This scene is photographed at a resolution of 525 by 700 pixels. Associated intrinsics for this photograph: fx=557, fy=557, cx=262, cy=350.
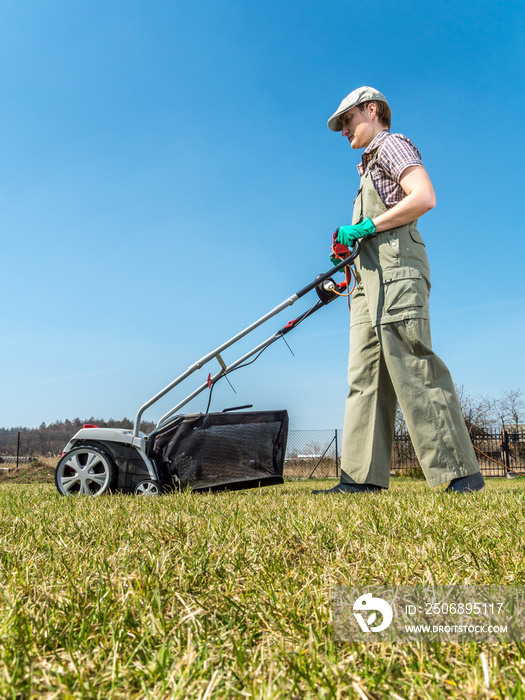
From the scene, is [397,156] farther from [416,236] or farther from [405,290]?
[405,290]

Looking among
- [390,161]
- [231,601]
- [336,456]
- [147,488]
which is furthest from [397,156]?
[336,456]

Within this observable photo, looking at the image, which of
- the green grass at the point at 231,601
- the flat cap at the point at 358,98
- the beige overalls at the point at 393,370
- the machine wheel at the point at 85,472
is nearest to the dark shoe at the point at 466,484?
the beige overalls at the point at 393,370

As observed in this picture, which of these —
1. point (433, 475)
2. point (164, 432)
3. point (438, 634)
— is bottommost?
point (438, 634)

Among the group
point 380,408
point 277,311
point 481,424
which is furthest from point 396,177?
point 481,424

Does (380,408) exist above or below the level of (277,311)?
below

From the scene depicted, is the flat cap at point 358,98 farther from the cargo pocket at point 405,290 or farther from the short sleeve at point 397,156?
the cargo pocket at point 405,290

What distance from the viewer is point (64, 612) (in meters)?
1.21

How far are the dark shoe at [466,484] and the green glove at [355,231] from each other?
1620 mm

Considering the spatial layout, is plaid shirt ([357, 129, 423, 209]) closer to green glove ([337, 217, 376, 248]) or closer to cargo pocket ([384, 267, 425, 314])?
green glove ([337, 217, 376, 248])

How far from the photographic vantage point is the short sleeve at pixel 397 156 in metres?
3.57

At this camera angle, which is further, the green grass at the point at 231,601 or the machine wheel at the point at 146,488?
the machine wheel at the point at 146,488

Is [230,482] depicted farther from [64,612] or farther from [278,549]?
[64,612]

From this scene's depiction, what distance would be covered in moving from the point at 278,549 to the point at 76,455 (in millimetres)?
3007

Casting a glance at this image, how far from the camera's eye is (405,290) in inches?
136
